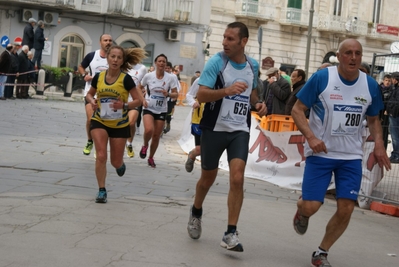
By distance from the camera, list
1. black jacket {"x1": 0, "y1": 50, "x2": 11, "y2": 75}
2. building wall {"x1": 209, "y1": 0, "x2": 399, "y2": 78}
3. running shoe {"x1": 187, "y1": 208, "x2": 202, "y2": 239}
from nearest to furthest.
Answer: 1. running shoe {"x1": 187, "y1": 208, "x2": 202, "y2": 239}
2. black jacket {"x1": 0, "y1": 50, "x2": 11, "y2": 75}
3. building wall {"x1": 209, "y1": 0, "x2": 399, "y2": 78}

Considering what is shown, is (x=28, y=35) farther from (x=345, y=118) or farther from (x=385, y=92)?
(x=345, y=118)

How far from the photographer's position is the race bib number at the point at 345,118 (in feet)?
22.4

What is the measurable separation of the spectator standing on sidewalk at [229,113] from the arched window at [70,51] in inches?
1374

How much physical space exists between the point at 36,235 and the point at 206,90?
5.90 ft

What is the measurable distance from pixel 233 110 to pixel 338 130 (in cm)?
94

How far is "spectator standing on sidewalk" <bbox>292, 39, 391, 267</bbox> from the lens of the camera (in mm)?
6820

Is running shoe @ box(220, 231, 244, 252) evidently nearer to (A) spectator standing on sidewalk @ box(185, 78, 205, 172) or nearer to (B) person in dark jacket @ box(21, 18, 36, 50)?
(A) spectator standing on sidewalk @ box(185, 78, 205, 172)

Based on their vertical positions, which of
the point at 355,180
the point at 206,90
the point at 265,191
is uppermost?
the point at 206,90

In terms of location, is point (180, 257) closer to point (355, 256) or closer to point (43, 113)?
point (355, 256)

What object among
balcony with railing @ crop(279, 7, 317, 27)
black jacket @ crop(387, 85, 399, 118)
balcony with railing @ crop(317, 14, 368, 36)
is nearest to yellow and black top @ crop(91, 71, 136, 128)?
black jacket @ crop(387, 85, 399, 118)

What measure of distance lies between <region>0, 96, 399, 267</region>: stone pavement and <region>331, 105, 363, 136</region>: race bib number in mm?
1105

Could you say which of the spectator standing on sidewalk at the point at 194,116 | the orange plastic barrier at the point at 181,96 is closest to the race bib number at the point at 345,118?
the spectator standing on sidewalk at the point at 194,116

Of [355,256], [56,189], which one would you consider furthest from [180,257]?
[56,189]

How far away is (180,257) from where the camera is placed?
660 cm
